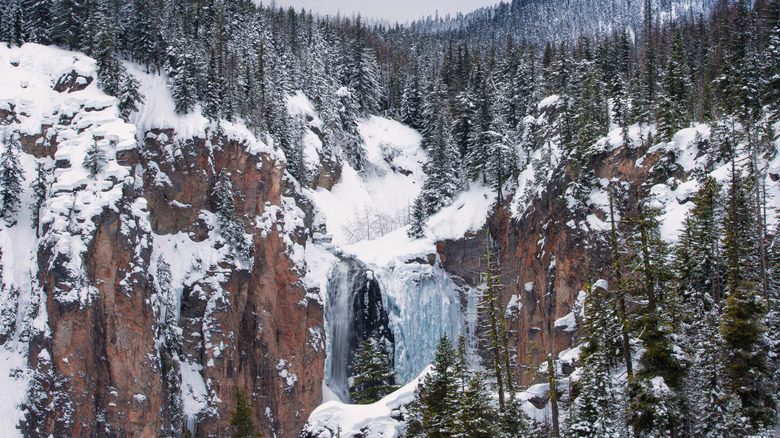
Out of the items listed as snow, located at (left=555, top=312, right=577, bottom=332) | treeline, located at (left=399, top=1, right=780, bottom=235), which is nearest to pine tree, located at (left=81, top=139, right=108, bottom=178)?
treeline, located at (left=399, top=1, right=780, bottom=235)

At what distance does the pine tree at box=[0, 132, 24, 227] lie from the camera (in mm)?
33250

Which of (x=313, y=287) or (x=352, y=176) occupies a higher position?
(x=352, y=176)

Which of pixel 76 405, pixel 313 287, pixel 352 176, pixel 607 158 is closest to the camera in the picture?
pixel 76 405

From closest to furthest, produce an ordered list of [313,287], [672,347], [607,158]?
1. [672,347]
2. [607,158]
3. [313,287]

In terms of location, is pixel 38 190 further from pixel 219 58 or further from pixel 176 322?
pixel 219 58

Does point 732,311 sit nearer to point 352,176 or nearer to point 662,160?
point 662,160

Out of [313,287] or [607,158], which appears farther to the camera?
[313,287]

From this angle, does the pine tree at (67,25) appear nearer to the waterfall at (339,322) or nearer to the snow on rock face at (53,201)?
the snow on rock face at (53,201)

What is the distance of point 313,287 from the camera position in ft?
141

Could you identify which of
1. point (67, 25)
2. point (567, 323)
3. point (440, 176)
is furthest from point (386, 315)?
point (67, 25)

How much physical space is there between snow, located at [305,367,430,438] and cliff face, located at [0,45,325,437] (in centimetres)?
1653

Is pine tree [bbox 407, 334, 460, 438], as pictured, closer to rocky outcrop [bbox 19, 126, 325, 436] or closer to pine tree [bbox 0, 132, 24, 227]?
rocky outcrop [bbox 19, 126, 325, 436]

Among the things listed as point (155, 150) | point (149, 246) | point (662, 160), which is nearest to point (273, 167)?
point (155, 150)

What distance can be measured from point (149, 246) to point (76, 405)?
9844mm
